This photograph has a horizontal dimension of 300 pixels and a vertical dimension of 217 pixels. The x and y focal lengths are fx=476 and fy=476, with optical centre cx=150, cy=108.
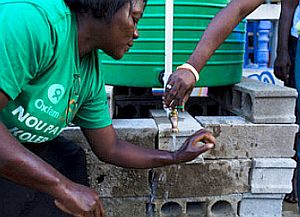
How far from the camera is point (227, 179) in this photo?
238 cm

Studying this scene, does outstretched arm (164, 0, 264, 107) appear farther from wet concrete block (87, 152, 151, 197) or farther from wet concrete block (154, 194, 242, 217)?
wet concrete block (154, 194, 242, 217)

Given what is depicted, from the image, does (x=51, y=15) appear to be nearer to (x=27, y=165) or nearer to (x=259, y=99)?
(x=27, y=165)

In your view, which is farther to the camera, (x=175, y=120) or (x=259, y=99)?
(x=259, y=99)

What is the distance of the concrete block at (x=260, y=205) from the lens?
243 cm

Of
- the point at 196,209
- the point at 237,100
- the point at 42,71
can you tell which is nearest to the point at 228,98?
the point at 237,100

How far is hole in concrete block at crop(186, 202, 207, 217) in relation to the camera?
2.45m

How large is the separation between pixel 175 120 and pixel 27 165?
0.96 metres

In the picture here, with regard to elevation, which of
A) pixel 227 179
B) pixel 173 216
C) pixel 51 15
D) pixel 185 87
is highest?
pixel 51 15

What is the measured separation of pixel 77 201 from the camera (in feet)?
4.65

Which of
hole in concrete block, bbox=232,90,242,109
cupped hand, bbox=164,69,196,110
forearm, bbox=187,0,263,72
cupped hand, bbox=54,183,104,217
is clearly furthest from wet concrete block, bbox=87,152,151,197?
cupped hand, bbox=54,183,104,217

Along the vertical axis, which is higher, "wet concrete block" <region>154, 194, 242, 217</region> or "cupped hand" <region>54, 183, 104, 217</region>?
"cupped hand" <region>54, 183, 104, 217</region>

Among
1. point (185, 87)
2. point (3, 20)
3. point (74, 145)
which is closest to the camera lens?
point (3, 20)

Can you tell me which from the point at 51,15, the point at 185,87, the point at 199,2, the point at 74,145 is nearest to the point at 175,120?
the point at 185,87

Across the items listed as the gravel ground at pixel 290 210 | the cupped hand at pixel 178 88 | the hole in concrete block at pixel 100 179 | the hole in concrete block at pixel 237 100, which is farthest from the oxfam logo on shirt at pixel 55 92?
the gravel ground at pixel 290 210
